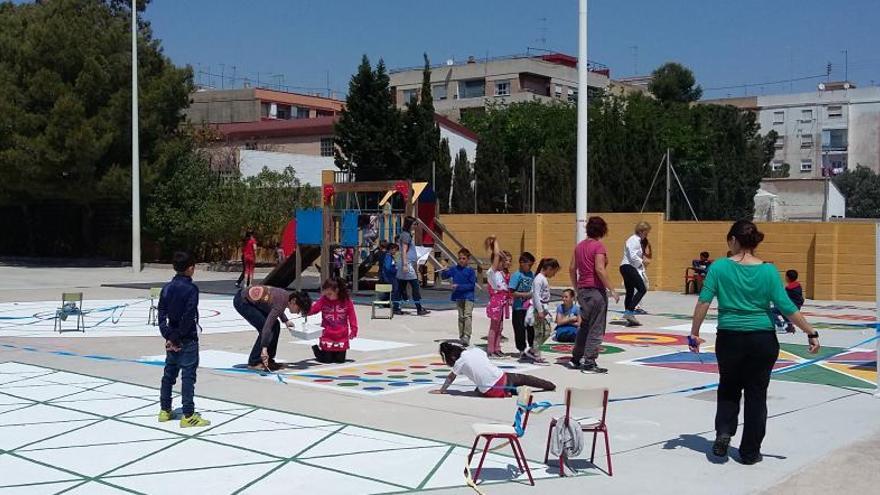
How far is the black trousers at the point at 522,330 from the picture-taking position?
12.6 meters

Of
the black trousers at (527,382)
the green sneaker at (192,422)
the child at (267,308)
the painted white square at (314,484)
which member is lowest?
the painted white square at (314,484)

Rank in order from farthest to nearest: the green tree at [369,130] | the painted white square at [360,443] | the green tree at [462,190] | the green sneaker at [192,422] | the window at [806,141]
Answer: the window at [806,141]
the green tree at [462,190]
the green tree at [369,130]
the green sneaker at [192,422]
the painted white square at [360,443]

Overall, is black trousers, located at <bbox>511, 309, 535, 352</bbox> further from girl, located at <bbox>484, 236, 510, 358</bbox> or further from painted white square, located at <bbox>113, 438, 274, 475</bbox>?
painted white square, located at <bbox>113, 438, 274, 475</bbox>

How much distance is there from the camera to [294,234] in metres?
24.5

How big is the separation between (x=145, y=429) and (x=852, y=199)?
81.3 m

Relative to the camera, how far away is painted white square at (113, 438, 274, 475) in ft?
23.7

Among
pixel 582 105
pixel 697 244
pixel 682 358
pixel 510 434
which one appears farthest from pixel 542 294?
pixel 697 244

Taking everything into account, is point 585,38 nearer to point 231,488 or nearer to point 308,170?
point 231,488

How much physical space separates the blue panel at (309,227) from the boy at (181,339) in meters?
14.3

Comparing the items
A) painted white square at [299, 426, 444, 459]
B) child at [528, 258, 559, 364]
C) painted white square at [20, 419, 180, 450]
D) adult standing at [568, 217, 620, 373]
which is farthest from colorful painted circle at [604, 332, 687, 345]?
painted white square at [20, 419, 180, 450]

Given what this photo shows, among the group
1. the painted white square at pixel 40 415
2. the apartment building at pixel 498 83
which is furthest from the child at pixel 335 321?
the apartment building at pixel 498 83

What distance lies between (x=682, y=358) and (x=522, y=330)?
2.32m

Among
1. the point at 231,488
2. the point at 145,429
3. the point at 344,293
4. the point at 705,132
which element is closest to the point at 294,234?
the point at 344,293

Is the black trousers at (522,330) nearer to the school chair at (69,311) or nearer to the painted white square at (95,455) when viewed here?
the painted white square at (95,455)
